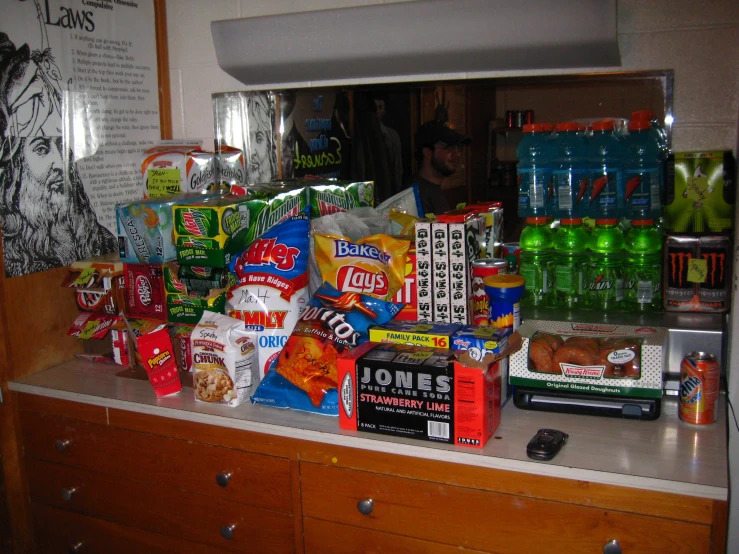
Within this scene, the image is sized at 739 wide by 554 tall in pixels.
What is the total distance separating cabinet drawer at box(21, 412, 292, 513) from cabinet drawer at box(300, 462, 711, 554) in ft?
0.36

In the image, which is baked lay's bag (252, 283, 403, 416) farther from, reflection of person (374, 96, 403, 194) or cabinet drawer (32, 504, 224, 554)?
reflection of person (374, 96, 403, 194)

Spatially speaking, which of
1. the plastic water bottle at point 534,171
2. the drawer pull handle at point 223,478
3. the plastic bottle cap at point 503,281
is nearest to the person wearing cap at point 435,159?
the plastic water bottle at point 534,171

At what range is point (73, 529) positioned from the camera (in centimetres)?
201

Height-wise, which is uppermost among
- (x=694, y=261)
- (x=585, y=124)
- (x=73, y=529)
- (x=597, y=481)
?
(x=585, y=124)

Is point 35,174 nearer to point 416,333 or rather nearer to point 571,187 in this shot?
point 416,333

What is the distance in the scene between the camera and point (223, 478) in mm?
1699

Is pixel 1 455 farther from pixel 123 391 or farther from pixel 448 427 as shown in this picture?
pixel 448 427

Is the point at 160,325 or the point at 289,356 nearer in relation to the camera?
the point at 289,356

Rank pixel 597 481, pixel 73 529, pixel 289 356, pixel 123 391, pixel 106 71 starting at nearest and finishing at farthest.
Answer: pixel 597 481
pixel 289 356
pixel 123 391
pixel 73 529
pixel 106 71

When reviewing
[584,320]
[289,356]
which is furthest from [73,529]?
[584,320]

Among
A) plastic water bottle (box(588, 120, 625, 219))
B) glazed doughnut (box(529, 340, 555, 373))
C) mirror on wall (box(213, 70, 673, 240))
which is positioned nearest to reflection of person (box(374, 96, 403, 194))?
mirror on wall (box(213, 70, 673, 240))

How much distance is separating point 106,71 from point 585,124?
1.54 metres

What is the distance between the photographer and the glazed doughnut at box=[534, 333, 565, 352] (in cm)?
163

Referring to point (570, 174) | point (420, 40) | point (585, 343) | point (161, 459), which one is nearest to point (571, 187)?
point (570, 174)
